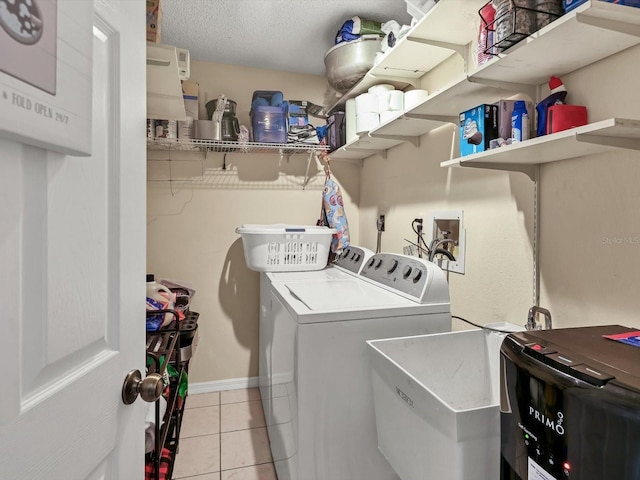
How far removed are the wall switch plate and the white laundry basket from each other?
67 centimetres

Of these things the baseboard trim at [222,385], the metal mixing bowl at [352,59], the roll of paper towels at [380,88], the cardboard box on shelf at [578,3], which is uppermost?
the metal mixing bowl at [352,59]

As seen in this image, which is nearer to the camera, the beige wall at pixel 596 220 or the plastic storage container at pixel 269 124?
the beige wall at pixel 596 220

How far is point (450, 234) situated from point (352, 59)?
121 centimetres

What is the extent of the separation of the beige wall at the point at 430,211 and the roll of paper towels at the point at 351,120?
0.32 metres

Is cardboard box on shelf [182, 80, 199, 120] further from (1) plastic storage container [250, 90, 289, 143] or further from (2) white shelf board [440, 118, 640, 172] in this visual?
(2) white shelf board [440, 118, 640, 172]

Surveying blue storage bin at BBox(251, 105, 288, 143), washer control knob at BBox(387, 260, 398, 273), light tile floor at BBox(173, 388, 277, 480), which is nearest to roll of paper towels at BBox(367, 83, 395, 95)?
blue storage bin at BBox(251, 105, 288, 143)

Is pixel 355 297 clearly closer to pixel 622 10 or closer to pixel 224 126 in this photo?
pixel 622 10

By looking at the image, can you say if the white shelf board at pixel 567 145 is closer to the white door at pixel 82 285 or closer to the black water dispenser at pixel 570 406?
the black water dispenser at pixel 570 406

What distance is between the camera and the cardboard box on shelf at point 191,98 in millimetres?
2473

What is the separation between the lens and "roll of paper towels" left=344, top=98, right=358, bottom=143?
7.47 ft

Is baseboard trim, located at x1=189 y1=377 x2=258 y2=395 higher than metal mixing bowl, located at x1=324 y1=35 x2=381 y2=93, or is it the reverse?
metal mixing bowl, located at x1=324 y1=35 x2=381 y2=93

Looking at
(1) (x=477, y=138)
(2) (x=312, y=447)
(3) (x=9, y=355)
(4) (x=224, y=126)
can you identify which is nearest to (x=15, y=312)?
(3) (x=9, y=355)

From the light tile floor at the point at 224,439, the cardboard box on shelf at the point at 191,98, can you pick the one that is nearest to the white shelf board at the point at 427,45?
the cardboard box on shelf at the point at 191,98

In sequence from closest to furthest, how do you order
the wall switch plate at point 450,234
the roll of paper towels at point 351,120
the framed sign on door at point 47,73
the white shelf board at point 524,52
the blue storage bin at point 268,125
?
the framed sign on door at point 47,73
the white shelf board at point 524,52
the wall switch plate at point 450,234
the roll of paper towels at point 351,120
the blue storage bin at point 268,125
